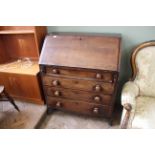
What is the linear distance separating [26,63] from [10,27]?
1.73ft

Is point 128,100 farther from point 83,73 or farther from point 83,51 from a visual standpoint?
point 83,51

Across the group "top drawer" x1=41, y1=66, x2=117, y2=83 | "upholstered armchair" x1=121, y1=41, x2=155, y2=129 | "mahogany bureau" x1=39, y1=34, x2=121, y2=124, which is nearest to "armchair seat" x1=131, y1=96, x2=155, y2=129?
"upholstered armchair" x1=121, y1=41, x2=155, y2=129

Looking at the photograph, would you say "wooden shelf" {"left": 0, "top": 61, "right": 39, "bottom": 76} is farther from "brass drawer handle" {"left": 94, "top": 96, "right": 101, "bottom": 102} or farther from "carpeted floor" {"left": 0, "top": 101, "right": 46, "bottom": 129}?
"brass drawer handle" {"left": 94, "top": 96, "right": 101, "bottom": 102}

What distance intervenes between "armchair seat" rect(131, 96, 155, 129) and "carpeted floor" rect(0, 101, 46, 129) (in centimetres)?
118

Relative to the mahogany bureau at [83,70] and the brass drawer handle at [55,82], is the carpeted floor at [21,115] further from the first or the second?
the brass drawer handle at [55,82]

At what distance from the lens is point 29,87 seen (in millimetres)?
2111

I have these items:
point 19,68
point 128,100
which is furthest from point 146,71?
point 19,68

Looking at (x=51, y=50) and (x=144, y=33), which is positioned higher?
(x=144, y=33)

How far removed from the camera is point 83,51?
→ 1.65 meters

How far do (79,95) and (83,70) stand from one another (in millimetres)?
352

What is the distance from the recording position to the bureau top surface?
1.56 m

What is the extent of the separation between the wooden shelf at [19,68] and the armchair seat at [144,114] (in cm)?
126
